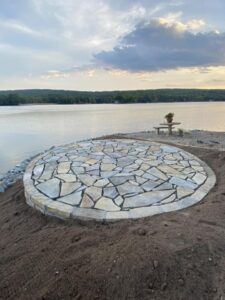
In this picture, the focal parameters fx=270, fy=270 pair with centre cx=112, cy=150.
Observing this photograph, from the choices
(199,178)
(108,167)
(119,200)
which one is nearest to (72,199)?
(119,200)

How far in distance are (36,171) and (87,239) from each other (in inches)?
99.3

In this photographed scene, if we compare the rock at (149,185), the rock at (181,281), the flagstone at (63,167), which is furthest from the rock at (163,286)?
the flagstone at (63,167)

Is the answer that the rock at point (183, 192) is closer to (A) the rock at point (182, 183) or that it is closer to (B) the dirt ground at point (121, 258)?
(A) the rock at point (182, 183)

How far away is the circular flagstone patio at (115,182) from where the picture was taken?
337 cm

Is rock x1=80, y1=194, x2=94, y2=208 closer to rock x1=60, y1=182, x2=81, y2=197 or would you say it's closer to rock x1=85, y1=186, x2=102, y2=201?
rock x1=85, y1=186, x2=102, y2=201

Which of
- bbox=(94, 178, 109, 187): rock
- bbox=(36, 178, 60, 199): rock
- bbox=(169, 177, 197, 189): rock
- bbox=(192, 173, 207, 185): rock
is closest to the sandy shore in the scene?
bbox=(192, 173, 207, 185): rock

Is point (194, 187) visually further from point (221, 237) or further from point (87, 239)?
point (87, 239)

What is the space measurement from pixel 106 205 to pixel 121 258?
3.85 feet

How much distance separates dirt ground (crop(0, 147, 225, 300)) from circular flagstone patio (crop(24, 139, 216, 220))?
244 millimetres

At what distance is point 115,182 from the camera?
4.14 metres

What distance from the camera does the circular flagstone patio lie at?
Answer: 133 inches

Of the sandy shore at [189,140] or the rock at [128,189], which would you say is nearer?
the rock at [128,189]

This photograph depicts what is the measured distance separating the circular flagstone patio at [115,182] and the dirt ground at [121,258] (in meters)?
0.24

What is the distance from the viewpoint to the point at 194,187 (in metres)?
4.00
